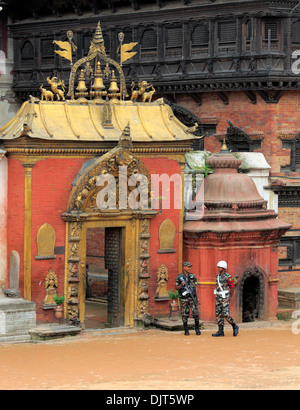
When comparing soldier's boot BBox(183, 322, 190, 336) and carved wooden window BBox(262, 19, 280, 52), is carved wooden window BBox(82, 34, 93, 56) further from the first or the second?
soldier's boot BBox(183, 322, 190, 336)

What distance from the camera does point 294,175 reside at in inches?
1337

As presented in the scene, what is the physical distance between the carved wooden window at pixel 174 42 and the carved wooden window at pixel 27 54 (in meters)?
6.31

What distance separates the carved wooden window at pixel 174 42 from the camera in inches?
1431

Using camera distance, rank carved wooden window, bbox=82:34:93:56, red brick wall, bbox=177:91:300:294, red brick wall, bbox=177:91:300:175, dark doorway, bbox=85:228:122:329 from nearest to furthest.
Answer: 1. dark doorway, bbox=85:228:122:329
2. red brick wall, bbox=177:91:300:294
3. red brick wall, bbox=177:91:300:175
4. carved wooden window, bbox=82:34:93:56

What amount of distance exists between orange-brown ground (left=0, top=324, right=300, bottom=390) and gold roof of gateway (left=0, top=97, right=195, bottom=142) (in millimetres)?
4214

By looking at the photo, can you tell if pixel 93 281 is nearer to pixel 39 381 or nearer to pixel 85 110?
pixel 85 110

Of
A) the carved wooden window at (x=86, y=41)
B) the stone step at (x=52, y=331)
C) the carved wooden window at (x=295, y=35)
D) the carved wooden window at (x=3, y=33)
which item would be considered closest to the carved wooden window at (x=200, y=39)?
the carved wooden window at (x=295, y=35)

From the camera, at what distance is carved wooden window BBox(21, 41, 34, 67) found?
4118 cm

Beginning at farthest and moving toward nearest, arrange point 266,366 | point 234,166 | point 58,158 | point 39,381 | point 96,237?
point 96,237 < point 234,166 < point 58,158 < point 266,366 < point 39,381

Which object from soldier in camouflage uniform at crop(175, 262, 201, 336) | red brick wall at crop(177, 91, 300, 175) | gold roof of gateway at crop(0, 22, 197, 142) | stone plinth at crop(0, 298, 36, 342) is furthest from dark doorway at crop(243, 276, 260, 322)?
red brick wall at crop(177, 91, 300, 175)

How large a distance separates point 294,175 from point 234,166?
234 inches

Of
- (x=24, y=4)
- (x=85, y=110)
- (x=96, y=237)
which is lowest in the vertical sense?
(x=96, y=237)

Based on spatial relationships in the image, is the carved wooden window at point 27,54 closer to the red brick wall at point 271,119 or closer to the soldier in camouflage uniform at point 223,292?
the red brick wall at point 271,119
